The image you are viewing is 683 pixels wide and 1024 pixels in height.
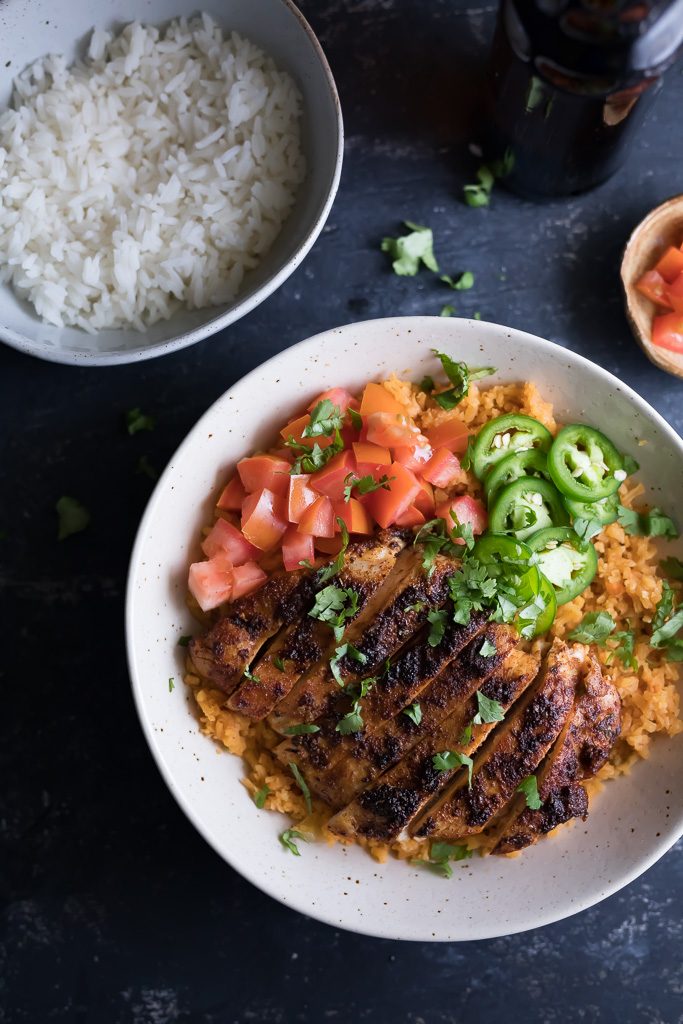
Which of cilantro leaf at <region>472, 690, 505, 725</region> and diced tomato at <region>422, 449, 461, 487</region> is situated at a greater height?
diced tomato at <region>422, 449, 461, 487</region>

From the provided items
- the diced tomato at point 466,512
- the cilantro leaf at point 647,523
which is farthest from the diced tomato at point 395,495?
the cilantro leaf at point 647,523

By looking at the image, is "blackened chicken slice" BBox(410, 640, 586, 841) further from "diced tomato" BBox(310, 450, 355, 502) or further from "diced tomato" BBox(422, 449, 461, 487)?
"diced tomato" BBox(310, 450, 355, 502)

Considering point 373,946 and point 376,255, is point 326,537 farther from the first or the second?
point 373,946

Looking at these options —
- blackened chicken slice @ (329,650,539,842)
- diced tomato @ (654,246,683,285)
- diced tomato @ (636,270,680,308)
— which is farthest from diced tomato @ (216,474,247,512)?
diced tomato @ (654,246,683,285)

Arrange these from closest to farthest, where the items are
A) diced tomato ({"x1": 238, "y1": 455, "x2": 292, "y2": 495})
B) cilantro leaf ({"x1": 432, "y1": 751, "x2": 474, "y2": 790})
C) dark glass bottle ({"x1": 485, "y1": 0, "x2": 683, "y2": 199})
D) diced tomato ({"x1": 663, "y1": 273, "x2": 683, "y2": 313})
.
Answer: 1. dark glass bottle ({"x1": 485, "y1": 0, "x2": 683, "y2": 199})
2. cilantro leaf ({"x1": 432, "y1": 751, "x2": 474, "y2": 790})
3. diced tomato ({"x1": 238, "y1": 455, "x2": 292, "y2": 495})
4. diced tomato ({"x1": 663, "y1": 273, "x2": 683, "y2": 313})

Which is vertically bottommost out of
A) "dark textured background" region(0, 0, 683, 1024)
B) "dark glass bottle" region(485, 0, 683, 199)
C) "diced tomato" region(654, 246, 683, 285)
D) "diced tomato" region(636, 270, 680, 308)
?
"dark textured background" region(0, 0, 683, 1024)

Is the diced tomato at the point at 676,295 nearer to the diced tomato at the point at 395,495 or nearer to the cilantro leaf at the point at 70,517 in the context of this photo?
the diced tomato at the point at 395,495
